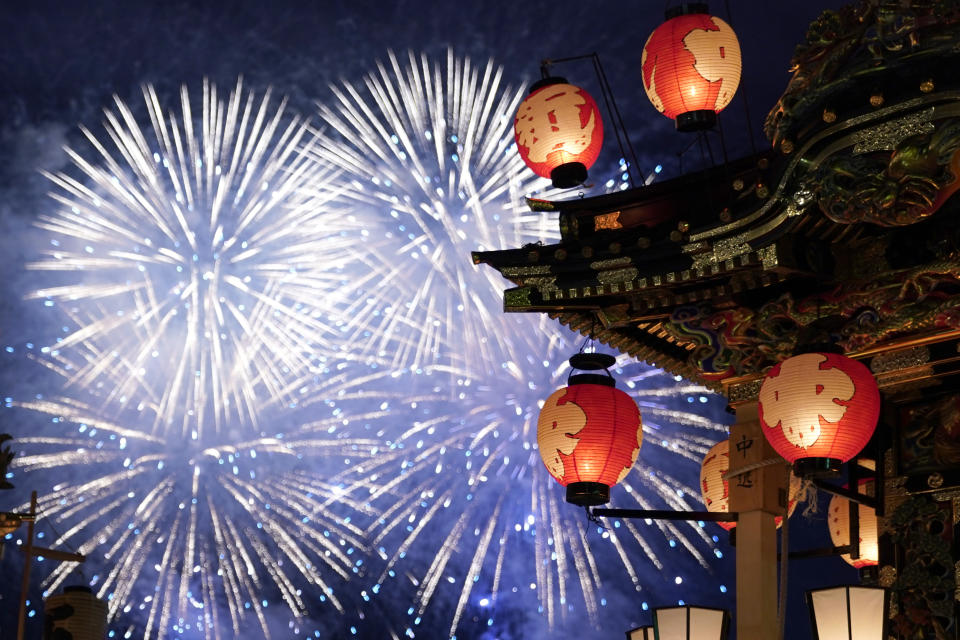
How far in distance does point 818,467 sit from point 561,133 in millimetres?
2598

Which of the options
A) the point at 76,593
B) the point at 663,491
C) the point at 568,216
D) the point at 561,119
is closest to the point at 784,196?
the point at 568,216

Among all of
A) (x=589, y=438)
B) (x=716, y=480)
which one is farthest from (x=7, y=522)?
(x=716, y=480)

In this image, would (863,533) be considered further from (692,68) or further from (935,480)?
(692,68)

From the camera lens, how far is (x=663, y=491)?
52.5 ft

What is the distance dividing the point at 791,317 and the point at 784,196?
71 cm

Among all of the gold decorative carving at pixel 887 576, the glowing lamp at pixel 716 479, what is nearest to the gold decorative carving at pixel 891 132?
the gold decorative carving at pixel 887 576

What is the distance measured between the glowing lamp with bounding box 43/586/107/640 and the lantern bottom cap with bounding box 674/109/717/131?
18.7 ft

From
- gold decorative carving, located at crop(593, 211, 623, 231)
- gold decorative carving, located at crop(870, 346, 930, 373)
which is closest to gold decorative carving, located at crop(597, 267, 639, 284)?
gold decorative carving, located at crop(593, 211, 623, 231)

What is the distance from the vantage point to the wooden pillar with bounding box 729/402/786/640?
6.41 meters

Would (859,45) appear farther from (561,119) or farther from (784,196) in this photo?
(561,119)

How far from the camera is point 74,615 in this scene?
9508 millimetres

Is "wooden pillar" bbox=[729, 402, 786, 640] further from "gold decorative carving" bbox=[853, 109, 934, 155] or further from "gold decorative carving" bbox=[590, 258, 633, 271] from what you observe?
"gold decorative carving" bbox=[853, 109, 934, 155]

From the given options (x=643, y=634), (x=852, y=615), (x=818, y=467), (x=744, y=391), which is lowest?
(x=643, y=634)

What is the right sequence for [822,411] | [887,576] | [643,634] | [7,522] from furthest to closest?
1. [7,522]
2. [643,634]
3. [887,576]
4. [822,411]
